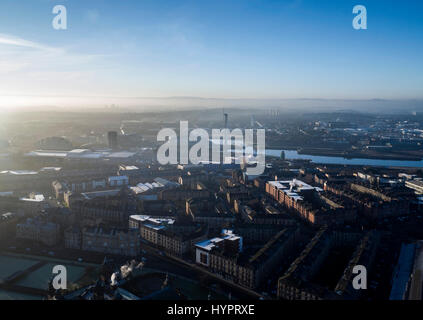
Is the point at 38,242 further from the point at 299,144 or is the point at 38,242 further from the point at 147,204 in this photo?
the point at 299,144

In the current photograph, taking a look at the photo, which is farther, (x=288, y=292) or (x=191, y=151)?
(x=191, y=151)

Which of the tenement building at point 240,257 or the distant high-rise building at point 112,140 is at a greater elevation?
the distant high-rise building at point 112,140

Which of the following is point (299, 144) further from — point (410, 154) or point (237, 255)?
point (237, 255)

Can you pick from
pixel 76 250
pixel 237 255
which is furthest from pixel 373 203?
pixel 76 250

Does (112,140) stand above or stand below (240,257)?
above

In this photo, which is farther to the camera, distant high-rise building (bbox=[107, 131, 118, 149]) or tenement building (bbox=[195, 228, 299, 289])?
distant high-rise building (bbox=[107, 131, 118, 149])

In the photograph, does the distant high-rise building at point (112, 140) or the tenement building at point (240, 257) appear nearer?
the tenement building at point (240, 257)

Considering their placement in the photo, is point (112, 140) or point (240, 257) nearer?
point (240, 257)

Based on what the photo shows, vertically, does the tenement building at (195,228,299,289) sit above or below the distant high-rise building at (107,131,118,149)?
below
